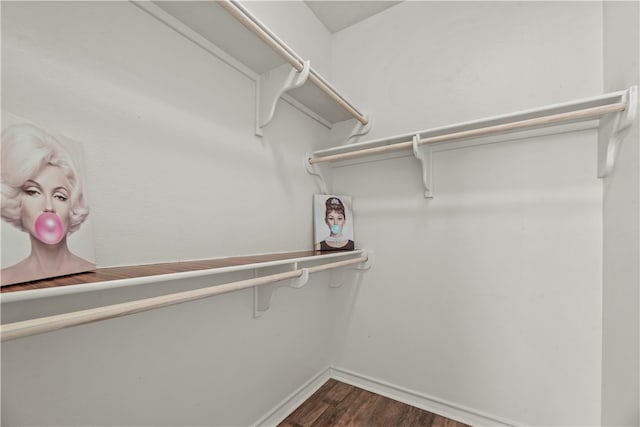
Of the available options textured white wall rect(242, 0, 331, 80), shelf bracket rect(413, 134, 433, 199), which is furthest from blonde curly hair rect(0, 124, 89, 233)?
shelf bracket rect(413, 134, 433, 199)

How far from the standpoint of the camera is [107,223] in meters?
0.76

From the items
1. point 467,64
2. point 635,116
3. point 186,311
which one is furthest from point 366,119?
point 186,311

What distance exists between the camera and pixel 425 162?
137 centimetres

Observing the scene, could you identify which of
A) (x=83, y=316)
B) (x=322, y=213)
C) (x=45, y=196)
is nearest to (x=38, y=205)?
(x=45, y=196)

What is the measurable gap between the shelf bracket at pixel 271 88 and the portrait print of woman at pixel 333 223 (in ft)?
1.79

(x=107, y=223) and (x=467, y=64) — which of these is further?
(x=467, y=64)

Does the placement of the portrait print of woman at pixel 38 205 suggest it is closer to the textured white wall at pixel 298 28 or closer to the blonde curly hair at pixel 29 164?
the blonde curly hair at pixel 29 164

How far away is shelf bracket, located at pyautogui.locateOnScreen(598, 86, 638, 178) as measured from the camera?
89 cm

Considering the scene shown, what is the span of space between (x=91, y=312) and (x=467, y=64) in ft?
5.87

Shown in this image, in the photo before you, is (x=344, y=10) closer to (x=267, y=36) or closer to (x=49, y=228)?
(x=267, y=36)

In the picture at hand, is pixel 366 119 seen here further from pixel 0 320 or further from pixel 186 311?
pixel 0 320

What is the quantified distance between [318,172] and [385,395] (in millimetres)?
1345

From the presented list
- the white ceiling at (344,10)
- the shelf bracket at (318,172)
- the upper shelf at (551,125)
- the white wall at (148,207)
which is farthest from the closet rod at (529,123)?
the white ceiling at (344,10)

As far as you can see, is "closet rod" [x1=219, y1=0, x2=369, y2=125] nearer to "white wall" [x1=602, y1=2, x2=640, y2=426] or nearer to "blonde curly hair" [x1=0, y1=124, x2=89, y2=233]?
"blonde curly hair" [x1=0, y1=124, x2=89, y2=233]
